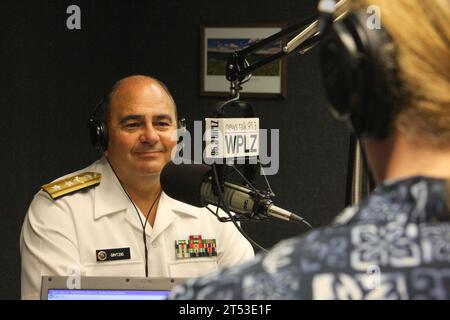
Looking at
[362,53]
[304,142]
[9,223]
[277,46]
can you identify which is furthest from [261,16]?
[362,53]

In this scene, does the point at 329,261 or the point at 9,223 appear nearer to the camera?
the point at 329,261

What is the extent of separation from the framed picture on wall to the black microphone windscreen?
2031mm

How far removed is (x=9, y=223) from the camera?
2.85 m

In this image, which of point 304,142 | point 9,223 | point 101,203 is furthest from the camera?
point 304,142

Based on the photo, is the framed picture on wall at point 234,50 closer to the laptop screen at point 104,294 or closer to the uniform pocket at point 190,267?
the uniform pocket at point 190,267

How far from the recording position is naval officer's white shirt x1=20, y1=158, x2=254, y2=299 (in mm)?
2100

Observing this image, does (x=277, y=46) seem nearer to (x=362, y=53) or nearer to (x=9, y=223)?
(x=9, y=223)

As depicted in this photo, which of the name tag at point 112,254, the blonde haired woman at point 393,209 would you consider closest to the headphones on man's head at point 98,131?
the name tag at point 112,254

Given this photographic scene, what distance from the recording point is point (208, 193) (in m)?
1.51

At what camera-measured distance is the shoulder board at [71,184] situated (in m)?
2.21

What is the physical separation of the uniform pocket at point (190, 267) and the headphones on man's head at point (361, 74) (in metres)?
1.41

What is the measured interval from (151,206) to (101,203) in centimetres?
16

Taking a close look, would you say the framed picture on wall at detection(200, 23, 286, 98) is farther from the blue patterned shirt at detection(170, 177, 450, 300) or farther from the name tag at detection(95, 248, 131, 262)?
the blue patterned shirt at detection(170, 177, 450, 300)

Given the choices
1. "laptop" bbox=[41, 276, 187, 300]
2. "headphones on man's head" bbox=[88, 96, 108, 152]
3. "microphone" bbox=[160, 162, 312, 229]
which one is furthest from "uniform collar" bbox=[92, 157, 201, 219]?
"laptop" bbox=[41, 276, 187, 300]
